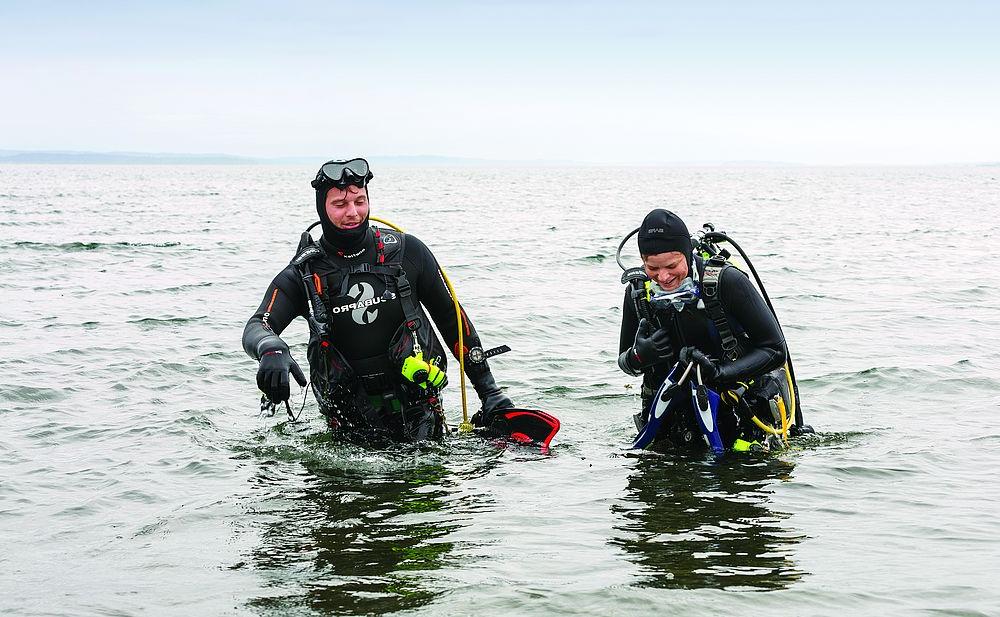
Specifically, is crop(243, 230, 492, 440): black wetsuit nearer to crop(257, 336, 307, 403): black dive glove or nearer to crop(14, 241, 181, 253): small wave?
crop(257, 336, 307, 403): black dive glove

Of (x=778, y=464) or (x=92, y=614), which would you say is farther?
(x=778, y=464)

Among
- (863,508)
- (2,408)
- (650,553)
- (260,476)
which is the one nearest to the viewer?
(650,553)

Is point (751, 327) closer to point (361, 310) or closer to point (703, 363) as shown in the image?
point (703, 363)

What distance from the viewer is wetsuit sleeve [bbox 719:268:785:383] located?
6.35 m

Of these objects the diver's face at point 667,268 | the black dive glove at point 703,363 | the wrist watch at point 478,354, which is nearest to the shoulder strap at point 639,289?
the diver's face at point 667,268

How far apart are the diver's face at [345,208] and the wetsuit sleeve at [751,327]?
243cm

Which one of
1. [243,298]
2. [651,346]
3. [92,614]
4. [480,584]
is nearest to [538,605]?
[480,584]

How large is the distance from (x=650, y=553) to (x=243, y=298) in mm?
13415

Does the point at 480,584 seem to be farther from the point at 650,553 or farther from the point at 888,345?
the point at 888,345

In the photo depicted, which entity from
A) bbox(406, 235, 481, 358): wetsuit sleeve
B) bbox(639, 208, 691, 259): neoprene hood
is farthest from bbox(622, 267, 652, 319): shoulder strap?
bbox(406, 235, 481, 358): wetsuit sleeve

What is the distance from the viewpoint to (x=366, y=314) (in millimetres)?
6777

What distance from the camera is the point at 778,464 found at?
22.5 feet

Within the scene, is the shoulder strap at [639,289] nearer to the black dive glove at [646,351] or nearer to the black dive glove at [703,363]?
the black dive glove at [646,351]

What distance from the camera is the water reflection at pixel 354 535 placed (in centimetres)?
456
